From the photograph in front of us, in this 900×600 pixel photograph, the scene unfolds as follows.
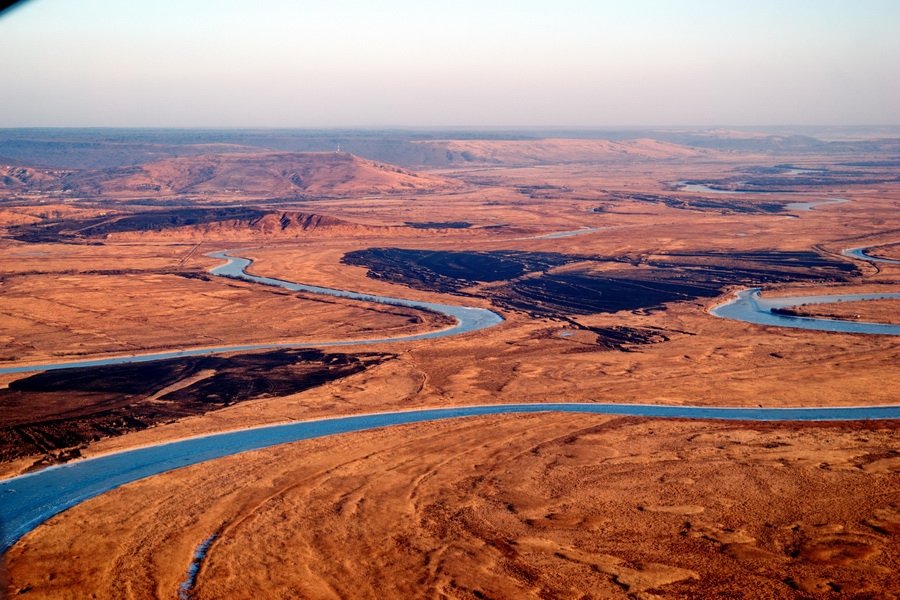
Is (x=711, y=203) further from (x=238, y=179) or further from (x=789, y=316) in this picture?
(x=238, y=179)

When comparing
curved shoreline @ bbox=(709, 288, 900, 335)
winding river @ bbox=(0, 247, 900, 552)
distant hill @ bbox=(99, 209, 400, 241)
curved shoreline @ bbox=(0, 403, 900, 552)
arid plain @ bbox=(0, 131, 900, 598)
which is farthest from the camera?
distant hill @ bbox=(99, 209, 400, 241)

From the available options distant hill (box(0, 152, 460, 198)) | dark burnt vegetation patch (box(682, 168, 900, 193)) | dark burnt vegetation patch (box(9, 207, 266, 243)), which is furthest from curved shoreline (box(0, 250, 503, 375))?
dark burnt vegetation patch (box(682, 168, 900, 193))

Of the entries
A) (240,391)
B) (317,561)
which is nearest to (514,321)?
(240,391)

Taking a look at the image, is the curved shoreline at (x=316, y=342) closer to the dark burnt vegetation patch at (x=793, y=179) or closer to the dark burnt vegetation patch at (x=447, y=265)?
the dark burnt vegetation patch at (x=447, y=265)

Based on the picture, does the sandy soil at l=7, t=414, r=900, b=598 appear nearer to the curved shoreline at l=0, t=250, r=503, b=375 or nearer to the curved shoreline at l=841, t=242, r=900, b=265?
the curved shoreline at l=0, t=250, r=503, b=375

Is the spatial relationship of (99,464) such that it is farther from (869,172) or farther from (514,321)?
(869,172)
